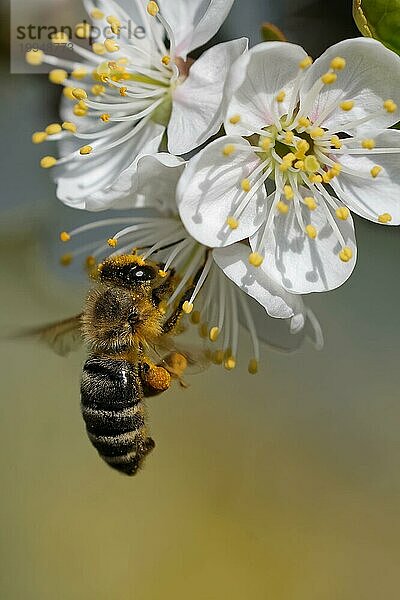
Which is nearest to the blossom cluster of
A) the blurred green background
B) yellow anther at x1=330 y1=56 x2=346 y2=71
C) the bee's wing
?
yellow anther at x1=330 y1=56 x2=346 y2=71

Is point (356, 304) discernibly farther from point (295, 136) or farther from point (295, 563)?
point (295, 136)

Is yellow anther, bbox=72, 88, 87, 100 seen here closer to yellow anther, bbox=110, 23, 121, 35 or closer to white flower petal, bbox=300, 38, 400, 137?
yellow anther, bbox=110, 23, 121, 35

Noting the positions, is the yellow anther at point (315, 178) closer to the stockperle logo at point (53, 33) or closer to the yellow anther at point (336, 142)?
the yellow anther at point (336, 142)

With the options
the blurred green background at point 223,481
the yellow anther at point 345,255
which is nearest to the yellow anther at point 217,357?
the yellow anther at point 345,255

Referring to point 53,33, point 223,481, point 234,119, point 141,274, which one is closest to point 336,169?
point 234,119

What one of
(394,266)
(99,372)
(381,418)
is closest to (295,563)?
(381,418)

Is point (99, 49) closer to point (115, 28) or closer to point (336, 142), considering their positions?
point (115, 28)
